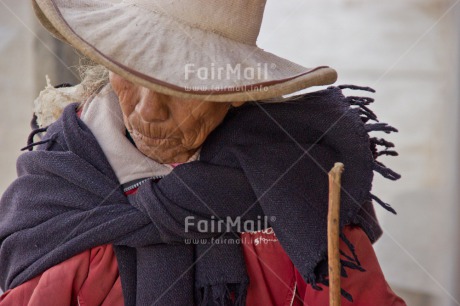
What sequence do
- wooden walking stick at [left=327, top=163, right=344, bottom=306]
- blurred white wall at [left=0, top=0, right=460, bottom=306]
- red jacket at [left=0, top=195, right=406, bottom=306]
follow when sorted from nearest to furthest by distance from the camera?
wooden walking stick at [left=327, top=163, right=344, bottom=306] < red jacket at [left=0, top=195, right=406, bottom=306] < blurred white wall at [left=0, top=0, right=460, bottom=306]

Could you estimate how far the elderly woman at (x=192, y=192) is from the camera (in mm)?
1286

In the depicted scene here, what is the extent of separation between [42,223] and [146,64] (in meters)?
0.47

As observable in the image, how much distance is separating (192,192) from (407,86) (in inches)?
62.1

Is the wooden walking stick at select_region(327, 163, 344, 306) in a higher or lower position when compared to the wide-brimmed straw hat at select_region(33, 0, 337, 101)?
lower

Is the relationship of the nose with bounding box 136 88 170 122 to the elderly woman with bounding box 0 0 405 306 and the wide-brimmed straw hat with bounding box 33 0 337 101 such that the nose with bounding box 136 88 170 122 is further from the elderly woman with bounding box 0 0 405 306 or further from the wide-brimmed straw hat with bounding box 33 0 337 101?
the wide-brimmed straw hat with bounding box 33 0 337 101

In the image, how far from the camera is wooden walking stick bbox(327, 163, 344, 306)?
0.87 metres

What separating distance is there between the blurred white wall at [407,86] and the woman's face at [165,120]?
47.0 inches

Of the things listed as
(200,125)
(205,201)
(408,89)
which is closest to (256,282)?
(205,201)

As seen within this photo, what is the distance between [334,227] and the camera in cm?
92

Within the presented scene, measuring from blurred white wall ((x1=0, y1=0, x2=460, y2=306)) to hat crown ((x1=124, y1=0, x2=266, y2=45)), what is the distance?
1241 mm

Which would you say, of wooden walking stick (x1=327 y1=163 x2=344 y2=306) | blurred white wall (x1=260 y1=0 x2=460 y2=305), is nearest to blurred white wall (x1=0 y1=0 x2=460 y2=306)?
blurred white wall (x1=260 y1=0 x2=460 y2=305)

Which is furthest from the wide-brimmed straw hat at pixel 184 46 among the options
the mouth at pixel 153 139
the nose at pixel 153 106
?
the mouth at pixel 153 139

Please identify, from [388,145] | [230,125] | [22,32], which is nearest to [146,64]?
[230,125]

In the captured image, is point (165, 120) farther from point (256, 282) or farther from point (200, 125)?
point (256, 282)
